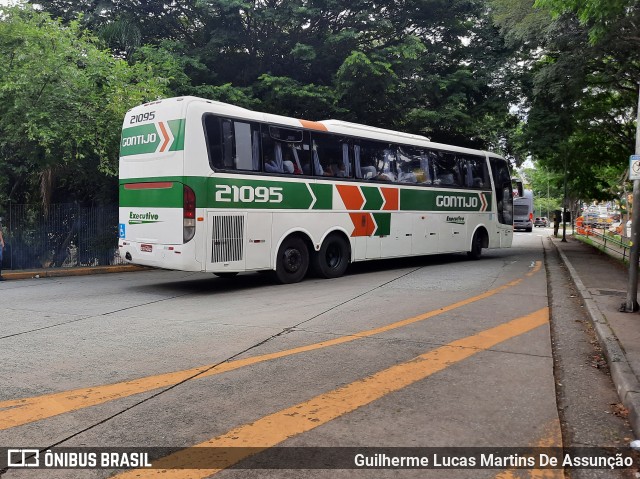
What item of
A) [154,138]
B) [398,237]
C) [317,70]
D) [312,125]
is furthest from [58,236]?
[317,70]

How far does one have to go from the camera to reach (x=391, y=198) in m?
14.2

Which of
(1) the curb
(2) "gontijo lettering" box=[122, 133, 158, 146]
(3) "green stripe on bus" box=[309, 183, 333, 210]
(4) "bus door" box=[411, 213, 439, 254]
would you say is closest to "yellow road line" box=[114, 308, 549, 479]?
(3) "green stripe on bus" box=[309, 183, 333, 210]

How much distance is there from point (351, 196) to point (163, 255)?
4.87 metres

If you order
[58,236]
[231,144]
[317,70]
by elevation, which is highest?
[317,70]

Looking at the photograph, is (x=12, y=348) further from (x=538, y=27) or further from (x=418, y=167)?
(x=538, y=27)

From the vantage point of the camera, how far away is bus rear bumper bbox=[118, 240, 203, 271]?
390 inches

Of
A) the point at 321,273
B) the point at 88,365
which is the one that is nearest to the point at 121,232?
the point at 321,273

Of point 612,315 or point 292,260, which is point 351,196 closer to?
point 292,260

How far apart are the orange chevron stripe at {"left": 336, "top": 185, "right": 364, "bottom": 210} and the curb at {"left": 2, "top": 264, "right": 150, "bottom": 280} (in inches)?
267

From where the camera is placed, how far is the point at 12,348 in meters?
6.00

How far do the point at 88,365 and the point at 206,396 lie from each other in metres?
1.62

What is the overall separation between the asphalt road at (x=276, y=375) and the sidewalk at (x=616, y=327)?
1.89 feet

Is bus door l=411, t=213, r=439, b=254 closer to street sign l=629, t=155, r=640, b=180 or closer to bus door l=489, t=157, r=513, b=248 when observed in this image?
bus door l=489, t=157, r=513, b=248

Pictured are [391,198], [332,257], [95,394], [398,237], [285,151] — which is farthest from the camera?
[398,237]
